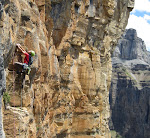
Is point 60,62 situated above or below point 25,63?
above

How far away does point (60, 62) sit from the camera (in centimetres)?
1530

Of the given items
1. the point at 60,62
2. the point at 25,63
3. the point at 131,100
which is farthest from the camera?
the point at 131,100

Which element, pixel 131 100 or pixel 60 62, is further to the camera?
pixel 131 100

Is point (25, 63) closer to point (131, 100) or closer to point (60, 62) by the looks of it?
point (60, 62)

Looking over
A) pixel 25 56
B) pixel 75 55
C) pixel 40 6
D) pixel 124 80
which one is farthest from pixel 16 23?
pixel 124 80

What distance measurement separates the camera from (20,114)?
27.1ft

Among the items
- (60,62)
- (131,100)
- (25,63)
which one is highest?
(60,62)

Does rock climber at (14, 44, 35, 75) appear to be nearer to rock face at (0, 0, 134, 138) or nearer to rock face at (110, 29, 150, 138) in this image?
rock face at (0, 0, 134, 138)

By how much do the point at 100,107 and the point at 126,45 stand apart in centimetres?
11000

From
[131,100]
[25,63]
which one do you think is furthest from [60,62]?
[131,100]

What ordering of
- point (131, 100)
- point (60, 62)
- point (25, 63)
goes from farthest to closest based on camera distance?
point (131, 100), point (60, 62), point (25, 63)

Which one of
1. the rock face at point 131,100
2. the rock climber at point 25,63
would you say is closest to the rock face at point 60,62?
the rock climber at point 25,63

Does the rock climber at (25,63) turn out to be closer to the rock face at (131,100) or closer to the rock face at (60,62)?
the rock face at (60,62)

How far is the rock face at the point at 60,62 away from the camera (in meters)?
8.30
